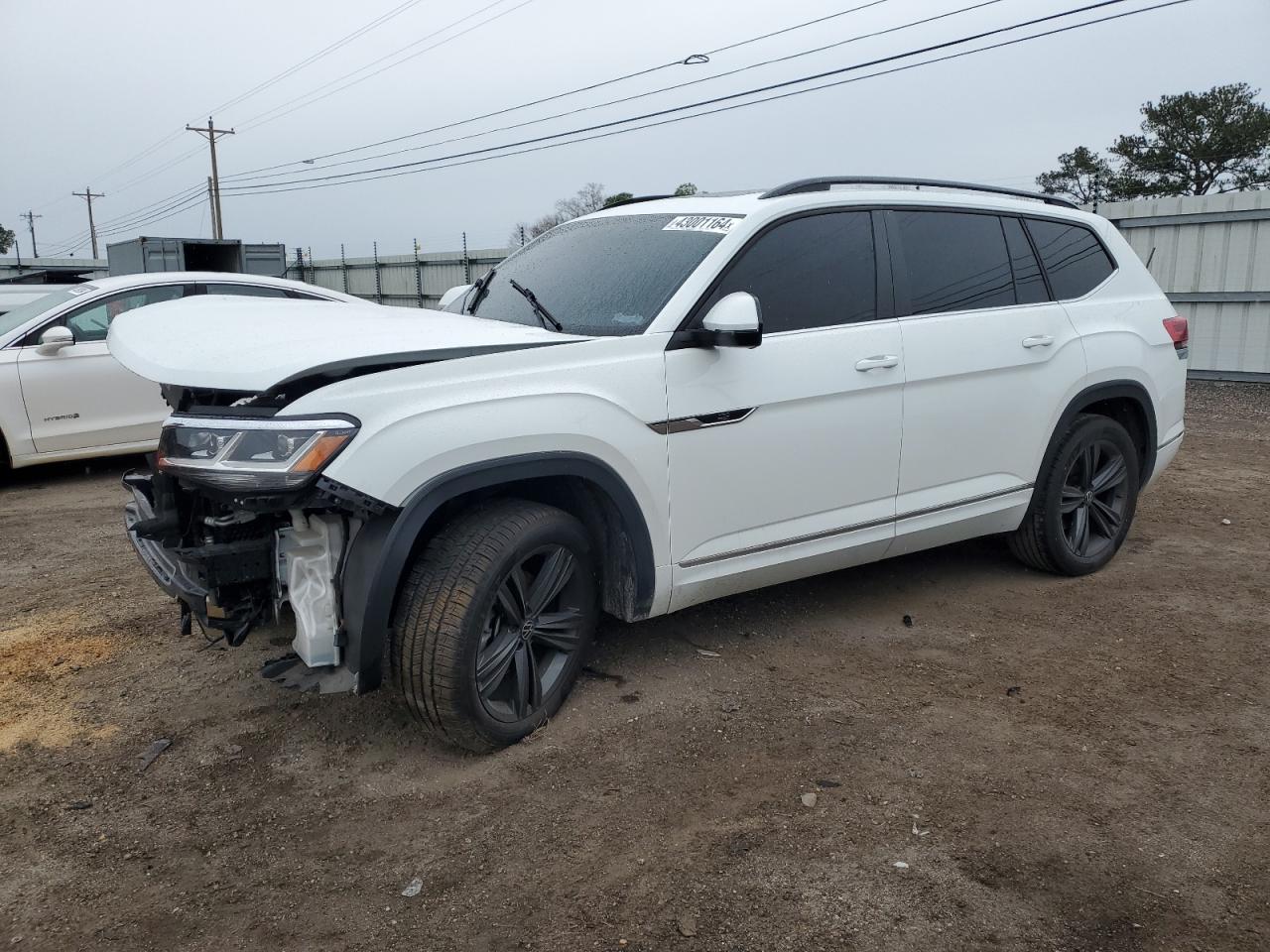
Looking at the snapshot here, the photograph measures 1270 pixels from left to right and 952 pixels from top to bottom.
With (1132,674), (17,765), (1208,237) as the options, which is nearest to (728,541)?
(1132,674)

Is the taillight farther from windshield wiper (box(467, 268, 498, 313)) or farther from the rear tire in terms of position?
windshield wiper (box(467, 268, 498, 313))

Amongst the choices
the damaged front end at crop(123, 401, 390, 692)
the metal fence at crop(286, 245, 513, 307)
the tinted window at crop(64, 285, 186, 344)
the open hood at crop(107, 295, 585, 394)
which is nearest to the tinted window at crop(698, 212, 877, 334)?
the open hood at crop(107, 295, 585, 394)

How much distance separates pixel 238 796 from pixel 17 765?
2.79ft

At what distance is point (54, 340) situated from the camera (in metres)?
7.49

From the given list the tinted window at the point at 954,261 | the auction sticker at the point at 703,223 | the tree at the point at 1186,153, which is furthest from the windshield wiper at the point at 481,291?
the tree at the point at 1186,153

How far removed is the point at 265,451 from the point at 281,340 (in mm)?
459

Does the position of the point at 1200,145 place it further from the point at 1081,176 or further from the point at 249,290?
the point at 249,290

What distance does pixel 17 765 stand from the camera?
138 inches

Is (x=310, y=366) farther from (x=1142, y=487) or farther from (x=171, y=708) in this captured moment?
(x=1142, y=487)

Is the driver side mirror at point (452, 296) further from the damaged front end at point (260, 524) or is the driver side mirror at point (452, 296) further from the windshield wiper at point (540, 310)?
the damaged front end at point (260, 524)

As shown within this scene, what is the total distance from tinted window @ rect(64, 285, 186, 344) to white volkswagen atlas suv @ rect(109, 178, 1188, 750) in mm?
4195

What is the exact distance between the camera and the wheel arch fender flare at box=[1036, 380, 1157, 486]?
16.3ft

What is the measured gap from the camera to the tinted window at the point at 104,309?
25.4 feet

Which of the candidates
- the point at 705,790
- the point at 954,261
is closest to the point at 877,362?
the point at 954,261
